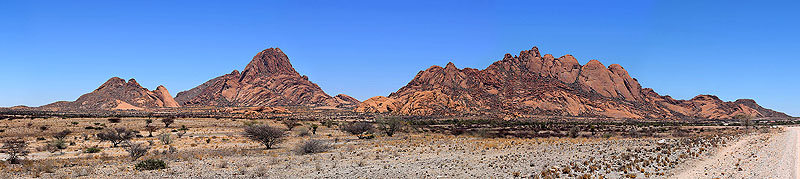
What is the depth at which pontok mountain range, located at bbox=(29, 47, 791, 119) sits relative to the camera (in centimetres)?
13300

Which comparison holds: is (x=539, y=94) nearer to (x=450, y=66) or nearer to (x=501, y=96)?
(x=501, y=96)

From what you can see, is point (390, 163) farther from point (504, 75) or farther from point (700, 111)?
point (700, 111)

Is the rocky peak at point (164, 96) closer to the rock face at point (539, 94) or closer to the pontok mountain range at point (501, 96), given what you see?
the pontok mountain range at point (501, 96)

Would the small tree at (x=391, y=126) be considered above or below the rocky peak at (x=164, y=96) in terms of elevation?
below

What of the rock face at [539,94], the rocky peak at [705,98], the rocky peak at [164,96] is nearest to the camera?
the rock face at [539,94]

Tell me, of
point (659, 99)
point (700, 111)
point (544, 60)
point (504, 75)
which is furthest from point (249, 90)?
point (700, 111)

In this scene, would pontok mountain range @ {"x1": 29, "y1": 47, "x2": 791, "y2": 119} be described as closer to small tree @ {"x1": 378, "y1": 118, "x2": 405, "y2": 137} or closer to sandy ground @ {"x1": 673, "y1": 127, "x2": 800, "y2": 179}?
small tree @ {"x1": 378, "y1": 118, "x2": 405, "y2": 137}

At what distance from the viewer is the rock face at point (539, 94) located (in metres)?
132

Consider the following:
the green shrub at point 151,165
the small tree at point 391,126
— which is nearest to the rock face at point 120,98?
the small tree at point 391,126

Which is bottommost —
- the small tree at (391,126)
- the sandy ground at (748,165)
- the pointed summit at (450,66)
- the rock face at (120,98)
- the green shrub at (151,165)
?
the green shrub at (151,165)

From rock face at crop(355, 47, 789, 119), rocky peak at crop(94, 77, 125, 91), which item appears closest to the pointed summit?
rock face at crop(355, 47, 789, 119)

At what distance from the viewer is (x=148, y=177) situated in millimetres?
17875

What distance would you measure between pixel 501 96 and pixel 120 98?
441ft

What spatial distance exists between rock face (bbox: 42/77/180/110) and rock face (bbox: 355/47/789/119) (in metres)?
83.1
